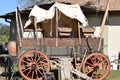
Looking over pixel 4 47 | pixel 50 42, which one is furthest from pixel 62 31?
pixel 4 47

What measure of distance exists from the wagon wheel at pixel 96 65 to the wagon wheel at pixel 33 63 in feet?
4.35

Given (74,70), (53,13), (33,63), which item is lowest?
(74,70)

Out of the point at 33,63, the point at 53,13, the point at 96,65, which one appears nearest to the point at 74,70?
the point at 96,65

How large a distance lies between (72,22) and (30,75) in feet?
10.5

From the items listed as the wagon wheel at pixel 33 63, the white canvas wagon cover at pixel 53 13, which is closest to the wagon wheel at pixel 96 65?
the wagon wheel at pixel 33 63

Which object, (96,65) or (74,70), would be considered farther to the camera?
(96,65)

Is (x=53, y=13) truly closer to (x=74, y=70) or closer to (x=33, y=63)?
(x=33, y=63)

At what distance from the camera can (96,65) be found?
11.7 meters

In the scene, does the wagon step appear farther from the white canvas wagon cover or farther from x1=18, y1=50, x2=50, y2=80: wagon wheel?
the white canvas wagon cover

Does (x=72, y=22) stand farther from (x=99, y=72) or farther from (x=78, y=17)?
(x=99, y=72)

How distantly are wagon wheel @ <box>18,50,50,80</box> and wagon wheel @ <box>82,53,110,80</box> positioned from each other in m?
1.33

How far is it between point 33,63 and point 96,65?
2.12 meters

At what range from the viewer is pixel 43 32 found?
45.3 feet

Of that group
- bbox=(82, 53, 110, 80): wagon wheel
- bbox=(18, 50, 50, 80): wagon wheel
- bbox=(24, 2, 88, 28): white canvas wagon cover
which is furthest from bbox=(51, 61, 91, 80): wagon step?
bbox=(24, 2, 88, 28): white canvas wagon cover
